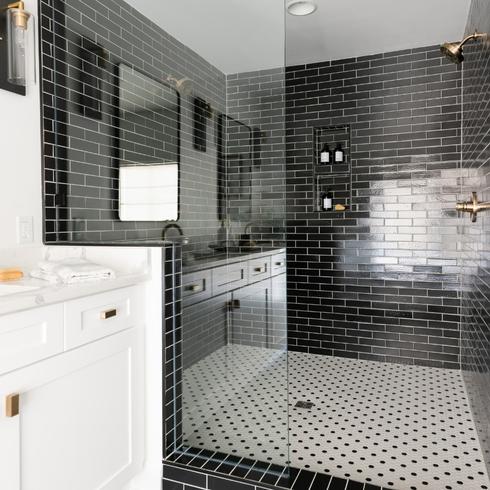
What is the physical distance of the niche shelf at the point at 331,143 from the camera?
3.80 meters

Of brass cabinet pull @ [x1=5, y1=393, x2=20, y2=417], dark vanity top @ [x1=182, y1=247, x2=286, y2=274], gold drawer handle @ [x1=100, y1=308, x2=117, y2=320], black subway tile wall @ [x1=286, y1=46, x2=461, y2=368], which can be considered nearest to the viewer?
brass cabinet pull @ [x1=5, y1=393, x2=20, y2=417]

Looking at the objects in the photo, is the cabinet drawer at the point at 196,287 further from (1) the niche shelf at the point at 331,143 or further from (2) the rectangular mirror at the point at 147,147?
(1) the niche shelf at the point at 331,143

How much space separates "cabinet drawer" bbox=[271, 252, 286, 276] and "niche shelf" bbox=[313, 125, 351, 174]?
1.29 metres

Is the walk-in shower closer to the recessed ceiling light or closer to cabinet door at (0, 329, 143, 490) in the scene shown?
the recessed ceiling light

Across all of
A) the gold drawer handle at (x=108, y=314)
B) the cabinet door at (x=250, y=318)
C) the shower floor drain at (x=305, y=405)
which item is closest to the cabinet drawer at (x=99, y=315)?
the gold drawer handle at (x=108, y=314)

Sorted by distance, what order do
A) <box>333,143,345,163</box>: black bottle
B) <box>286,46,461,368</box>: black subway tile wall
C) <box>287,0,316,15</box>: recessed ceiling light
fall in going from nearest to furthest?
<box>287,0,316,15</box>: recessed ceiling light, <box>286,46,461,368</box>: black subway tile wall, <box>333,143,345,163</box>: black bottle

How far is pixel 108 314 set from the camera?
5.45 ft

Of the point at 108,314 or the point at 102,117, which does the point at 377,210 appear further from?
the point at 108,314

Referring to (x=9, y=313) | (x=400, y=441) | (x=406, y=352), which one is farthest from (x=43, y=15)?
(x=406, y=352)

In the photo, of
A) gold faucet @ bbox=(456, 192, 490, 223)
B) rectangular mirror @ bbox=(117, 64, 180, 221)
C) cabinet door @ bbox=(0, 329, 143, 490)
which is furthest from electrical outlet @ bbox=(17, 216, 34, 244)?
gold faucet @ bbox=(456, 192, 490, 223)

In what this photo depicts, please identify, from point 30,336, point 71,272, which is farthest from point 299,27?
point 30,336

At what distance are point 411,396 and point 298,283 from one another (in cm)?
139

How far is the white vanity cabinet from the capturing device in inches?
50.8

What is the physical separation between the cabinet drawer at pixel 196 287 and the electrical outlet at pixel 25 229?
725 millimetres
